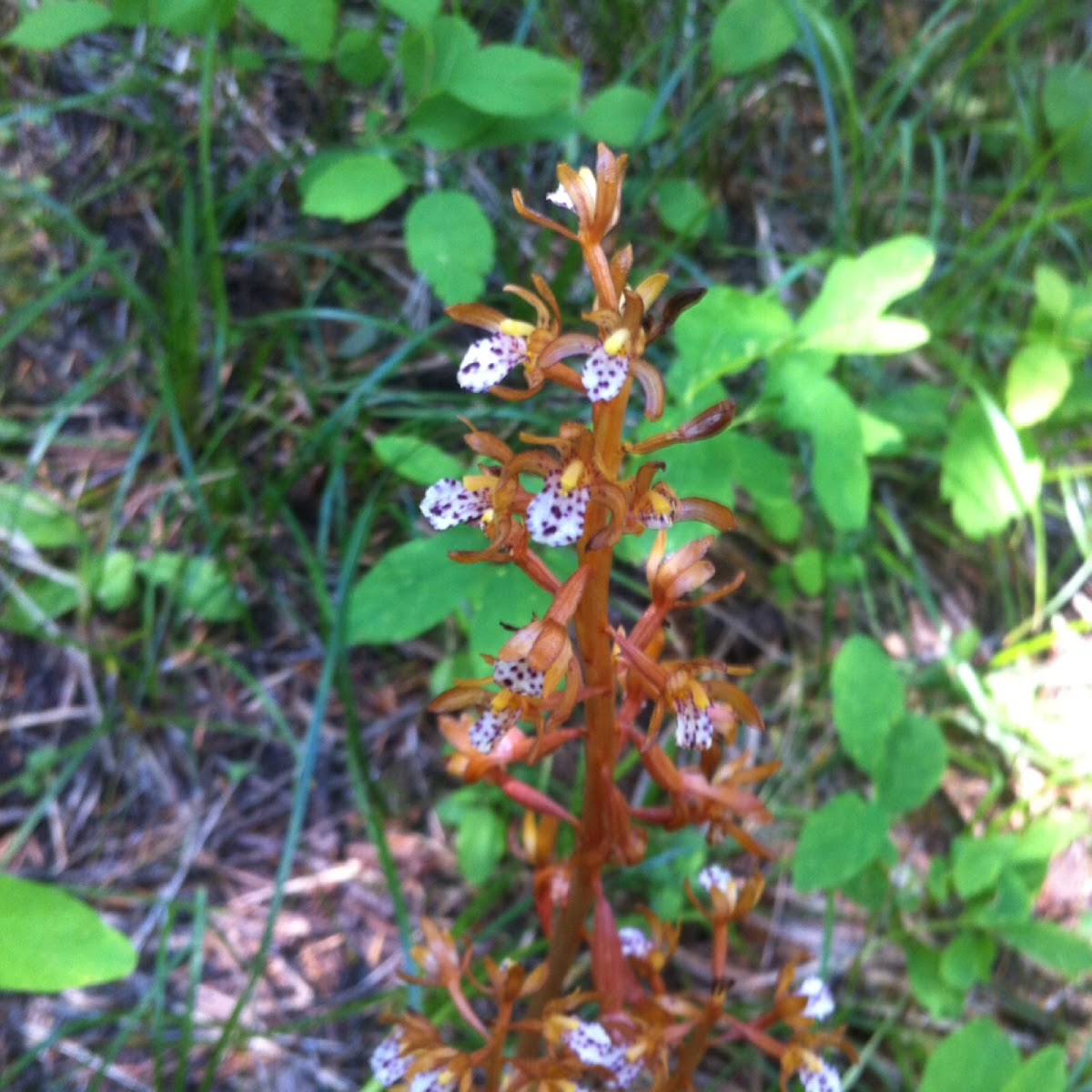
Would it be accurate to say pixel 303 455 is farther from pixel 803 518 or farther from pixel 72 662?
pixel 803 518

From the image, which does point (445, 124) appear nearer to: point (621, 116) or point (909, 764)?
point (621, 116)

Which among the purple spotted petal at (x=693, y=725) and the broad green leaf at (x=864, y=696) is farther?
the broad green leaf at (x=864, y=696)

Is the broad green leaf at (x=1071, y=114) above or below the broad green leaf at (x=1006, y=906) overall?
above

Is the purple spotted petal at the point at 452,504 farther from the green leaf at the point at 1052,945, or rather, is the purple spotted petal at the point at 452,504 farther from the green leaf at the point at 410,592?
the green leaf at the point at 1052,945

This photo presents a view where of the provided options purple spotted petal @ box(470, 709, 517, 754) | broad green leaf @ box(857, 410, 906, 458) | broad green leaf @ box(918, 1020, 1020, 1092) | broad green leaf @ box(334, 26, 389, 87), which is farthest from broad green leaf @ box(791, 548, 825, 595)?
broad green leaf @ box(334, 26, 389, 87)

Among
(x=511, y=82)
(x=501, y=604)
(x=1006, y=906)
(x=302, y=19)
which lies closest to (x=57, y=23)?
(x=302, y=19)

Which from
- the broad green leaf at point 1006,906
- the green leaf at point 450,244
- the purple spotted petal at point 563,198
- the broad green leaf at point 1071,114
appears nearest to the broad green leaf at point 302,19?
the green leaf at point 450,244
